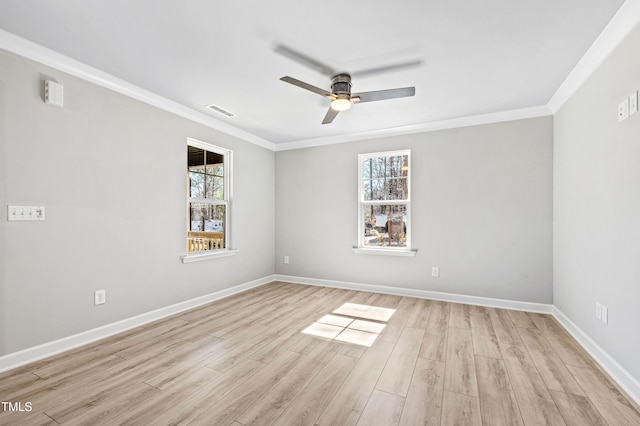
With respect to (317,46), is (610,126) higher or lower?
lower

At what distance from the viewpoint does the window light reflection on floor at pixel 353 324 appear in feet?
9.43

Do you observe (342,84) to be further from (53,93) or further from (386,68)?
(53,93)

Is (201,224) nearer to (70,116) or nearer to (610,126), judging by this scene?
(70,116)

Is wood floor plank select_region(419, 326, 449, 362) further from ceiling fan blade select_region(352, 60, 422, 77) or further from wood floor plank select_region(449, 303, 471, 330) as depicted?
ceiling fan blade select_region(352, 60, 422, 77)

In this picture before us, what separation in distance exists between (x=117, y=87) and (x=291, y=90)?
5.58ft

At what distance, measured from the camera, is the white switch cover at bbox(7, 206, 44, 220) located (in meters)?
2.24

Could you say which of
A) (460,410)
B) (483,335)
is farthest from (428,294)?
(460,410)

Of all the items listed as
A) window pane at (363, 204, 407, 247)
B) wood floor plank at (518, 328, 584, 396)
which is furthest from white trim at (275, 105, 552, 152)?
wood floor plank at (518, 328, 584, 396)

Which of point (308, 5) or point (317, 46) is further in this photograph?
point (317, 46)

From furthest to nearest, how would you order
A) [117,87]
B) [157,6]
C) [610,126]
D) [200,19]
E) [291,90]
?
[291,90], [117,87], [610,126], [200,19], [157,6]

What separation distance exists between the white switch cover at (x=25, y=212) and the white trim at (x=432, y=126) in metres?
3.54

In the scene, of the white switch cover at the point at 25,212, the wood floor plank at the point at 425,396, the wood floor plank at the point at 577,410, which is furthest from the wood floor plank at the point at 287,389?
the white switch cover at the point at 25,212

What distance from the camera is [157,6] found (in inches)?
74.4

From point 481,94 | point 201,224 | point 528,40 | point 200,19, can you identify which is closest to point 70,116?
point 200,19
